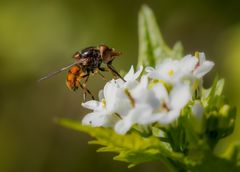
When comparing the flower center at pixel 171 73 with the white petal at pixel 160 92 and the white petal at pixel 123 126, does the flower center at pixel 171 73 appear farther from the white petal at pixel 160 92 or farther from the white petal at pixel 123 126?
the white petal at pixel 123 126

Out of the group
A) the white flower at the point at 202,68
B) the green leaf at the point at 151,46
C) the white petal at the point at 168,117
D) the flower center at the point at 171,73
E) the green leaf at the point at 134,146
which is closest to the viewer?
the green leaf at the point at 134,146

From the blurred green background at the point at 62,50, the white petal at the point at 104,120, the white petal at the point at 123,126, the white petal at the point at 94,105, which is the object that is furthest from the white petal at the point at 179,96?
the blurred green background at the point at 62,50

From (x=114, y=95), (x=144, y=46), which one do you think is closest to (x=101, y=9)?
(x=144, y=46)

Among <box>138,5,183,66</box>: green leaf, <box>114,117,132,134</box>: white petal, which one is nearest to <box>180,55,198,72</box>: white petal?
<box>114,117,132,134</box>: white petal

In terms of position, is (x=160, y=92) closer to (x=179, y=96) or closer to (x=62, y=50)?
(x=179, y=96)

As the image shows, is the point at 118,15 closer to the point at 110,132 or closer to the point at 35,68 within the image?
the point at 35,68

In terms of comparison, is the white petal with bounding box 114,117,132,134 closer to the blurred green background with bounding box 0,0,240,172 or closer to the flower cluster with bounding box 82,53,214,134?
the flower cluster with bounding box 82,53,214,134

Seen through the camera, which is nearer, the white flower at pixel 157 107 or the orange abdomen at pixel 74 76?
the white flower at pixel 157 107
